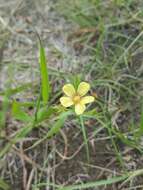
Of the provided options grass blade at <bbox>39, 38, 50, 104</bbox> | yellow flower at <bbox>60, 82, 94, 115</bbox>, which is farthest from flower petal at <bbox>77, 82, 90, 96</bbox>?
grass blade at <bbox>39, 38, 50, 104</bbox>

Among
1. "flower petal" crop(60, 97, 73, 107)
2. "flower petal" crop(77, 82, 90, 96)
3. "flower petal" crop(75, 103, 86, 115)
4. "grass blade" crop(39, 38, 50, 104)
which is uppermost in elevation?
"grass blade" crop(39, 38, 50, 104)

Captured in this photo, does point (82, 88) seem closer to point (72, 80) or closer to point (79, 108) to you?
point (79, 108)

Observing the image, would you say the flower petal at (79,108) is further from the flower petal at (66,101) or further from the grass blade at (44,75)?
the grass blade at (44,75)

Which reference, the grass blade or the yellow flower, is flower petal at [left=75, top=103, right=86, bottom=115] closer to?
the yellow flower

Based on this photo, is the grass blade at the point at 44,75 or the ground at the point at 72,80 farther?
the ground at the point at 72,80

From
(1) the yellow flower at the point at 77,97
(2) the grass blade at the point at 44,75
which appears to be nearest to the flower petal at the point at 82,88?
(1) the yellow flower at the point at 77,97

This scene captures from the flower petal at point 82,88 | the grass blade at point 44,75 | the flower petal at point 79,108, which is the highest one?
the grass blade at point 44,75
